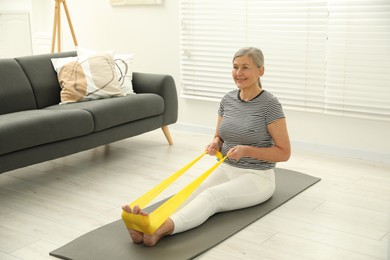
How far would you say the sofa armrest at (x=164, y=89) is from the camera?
4.40 m

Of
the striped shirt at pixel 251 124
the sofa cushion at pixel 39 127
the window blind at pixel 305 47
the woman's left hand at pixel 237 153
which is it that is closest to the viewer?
the woman's left hand at pixel 237 153

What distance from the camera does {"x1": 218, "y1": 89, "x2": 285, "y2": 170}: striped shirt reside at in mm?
2957

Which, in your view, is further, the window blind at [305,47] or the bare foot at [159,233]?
the window blind at [305,47]

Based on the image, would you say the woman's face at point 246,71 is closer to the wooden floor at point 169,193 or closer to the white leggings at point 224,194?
the white leggings at point 224,194

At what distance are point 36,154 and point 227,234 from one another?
1.34 metres

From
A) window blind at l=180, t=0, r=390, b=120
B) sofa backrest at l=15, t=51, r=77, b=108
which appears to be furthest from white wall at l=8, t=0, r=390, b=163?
sofa backrest at l=15, t=51, r=77, b=108

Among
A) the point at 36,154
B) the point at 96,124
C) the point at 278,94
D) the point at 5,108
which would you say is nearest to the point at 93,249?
the point at 36,154

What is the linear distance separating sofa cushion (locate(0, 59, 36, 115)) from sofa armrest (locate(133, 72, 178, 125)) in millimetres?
879

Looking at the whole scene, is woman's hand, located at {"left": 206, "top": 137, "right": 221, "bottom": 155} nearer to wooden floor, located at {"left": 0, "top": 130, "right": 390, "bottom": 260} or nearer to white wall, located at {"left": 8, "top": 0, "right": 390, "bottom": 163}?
wooden floor, located at {"left": 0, "top": 130, "right": 390, "bottom": 260}

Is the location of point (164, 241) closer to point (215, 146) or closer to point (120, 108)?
point (215, 146)

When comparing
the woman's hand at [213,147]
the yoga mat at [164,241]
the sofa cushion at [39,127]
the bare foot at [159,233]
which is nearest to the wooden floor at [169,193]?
the yoga mat at [164,241]

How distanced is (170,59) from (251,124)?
228 centimetres

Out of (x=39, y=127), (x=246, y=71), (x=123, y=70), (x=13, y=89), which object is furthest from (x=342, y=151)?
(x=13, y=89)

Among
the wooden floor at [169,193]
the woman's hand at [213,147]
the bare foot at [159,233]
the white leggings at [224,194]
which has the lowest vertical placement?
the wooden floor at [169,193]
